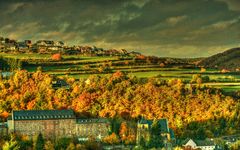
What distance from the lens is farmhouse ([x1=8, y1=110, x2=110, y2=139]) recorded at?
8012cm

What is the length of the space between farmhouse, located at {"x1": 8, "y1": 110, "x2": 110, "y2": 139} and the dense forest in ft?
13.7

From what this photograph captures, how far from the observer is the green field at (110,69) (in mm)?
99688

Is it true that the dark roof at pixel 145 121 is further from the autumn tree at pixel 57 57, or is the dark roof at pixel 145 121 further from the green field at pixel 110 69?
the autumn tree at pixel 57 57

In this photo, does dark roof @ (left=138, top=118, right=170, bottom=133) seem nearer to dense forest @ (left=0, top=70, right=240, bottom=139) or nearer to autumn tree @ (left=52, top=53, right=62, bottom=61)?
dense forest @ (left=0, top=70, right=240, bottom=139)

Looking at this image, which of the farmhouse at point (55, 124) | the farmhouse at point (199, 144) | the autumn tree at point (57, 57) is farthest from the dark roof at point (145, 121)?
the autumn tree at point (57, 57)

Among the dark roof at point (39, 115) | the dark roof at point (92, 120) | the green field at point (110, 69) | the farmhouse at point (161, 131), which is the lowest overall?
the farmhouse at point (161, 131)

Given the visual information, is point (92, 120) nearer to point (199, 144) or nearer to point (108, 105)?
point (108, 105)

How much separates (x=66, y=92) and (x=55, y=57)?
53.5ft

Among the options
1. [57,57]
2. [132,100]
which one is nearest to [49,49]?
[57,57]

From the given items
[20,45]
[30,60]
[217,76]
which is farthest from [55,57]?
[217,76]

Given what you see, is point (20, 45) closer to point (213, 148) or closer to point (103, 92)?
point (103, 92)

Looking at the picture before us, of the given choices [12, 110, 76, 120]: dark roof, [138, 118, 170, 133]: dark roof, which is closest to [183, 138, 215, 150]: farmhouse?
[138, 118, 170, 133]: dark roof

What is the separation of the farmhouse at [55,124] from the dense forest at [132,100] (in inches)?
164

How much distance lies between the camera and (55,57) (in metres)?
107
